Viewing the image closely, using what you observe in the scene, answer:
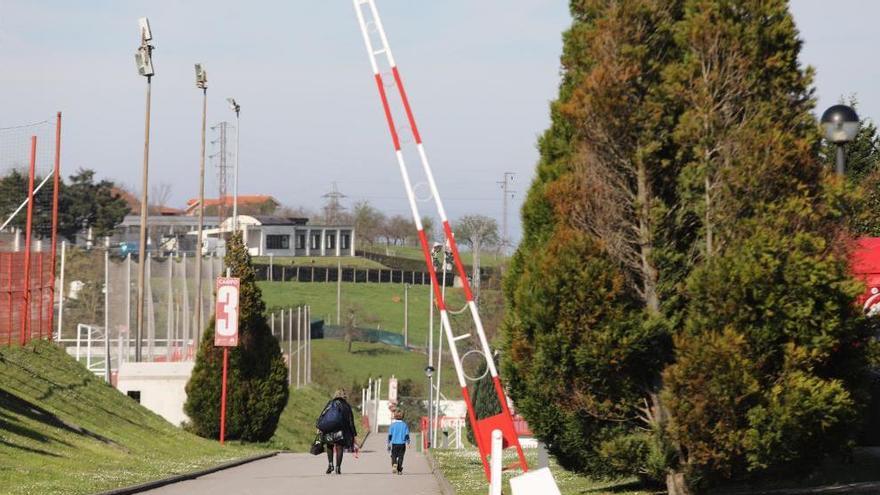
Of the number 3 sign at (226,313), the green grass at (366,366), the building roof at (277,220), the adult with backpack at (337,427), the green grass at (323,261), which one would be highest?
the building roof at (277,220)

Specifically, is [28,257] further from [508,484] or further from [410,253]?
[410,253]

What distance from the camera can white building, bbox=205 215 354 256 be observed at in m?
144

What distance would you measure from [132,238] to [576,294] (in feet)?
373

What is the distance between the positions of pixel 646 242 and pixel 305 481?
9.87m

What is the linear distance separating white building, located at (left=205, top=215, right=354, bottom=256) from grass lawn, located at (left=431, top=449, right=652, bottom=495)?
114 meters

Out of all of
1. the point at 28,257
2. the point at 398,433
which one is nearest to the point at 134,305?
the point at 28,257

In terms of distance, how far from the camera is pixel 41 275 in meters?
31.7

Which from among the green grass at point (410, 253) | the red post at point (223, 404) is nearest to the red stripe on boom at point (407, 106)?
the red post at point (223, 404)

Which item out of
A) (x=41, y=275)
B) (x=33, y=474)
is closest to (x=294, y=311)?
(x=41, y=275)

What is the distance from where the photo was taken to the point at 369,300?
114m

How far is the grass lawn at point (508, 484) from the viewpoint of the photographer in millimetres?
17094

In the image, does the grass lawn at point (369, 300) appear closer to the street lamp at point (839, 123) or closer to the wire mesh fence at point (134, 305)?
the wire mesh fence at point (134, 305)

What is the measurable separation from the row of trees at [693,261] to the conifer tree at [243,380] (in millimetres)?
23871

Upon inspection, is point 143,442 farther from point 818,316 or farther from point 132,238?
point 132,238
